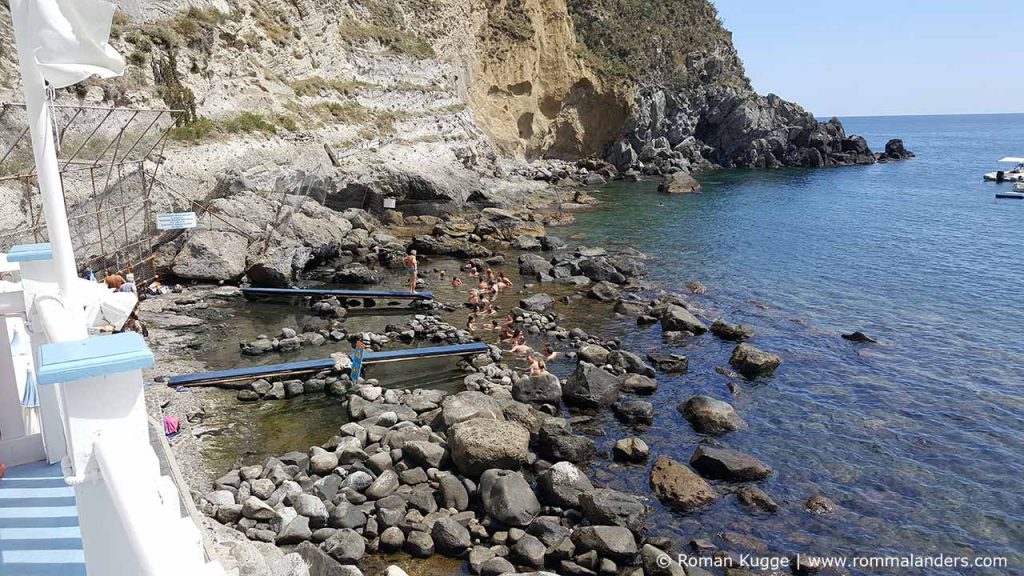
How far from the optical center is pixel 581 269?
3397cm

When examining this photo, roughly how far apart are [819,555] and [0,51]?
35833mm

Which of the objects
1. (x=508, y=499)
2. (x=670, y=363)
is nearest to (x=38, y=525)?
(x=508, y=499)

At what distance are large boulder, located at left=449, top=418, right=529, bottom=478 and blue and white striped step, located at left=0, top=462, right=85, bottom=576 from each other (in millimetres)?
8479

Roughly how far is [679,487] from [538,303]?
14.5m

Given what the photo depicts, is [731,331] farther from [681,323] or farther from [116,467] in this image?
[116,467]

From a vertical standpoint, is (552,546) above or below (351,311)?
below

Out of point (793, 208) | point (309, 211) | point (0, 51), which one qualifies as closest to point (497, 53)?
point (793, 208)

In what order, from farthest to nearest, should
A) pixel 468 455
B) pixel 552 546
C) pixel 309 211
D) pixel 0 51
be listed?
pixel 309 211 < pixel 0 51 < pixel 468 455 < pixel 552 546

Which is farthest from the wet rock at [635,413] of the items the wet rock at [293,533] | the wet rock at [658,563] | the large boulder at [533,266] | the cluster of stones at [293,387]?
the large boulder at [533,266]

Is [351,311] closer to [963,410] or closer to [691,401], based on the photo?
[691,401]

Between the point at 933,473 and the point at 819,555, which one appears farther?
the point at 933,473

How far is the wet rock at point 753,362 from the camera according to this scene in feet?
71.4

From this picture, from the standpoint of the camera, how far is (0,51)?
2875cm

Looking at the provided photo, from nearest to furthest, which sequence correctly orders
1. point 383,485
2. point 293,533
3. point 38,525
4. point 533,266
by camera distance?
point 38,525, point 293,533, point 383,485, point 533,266
